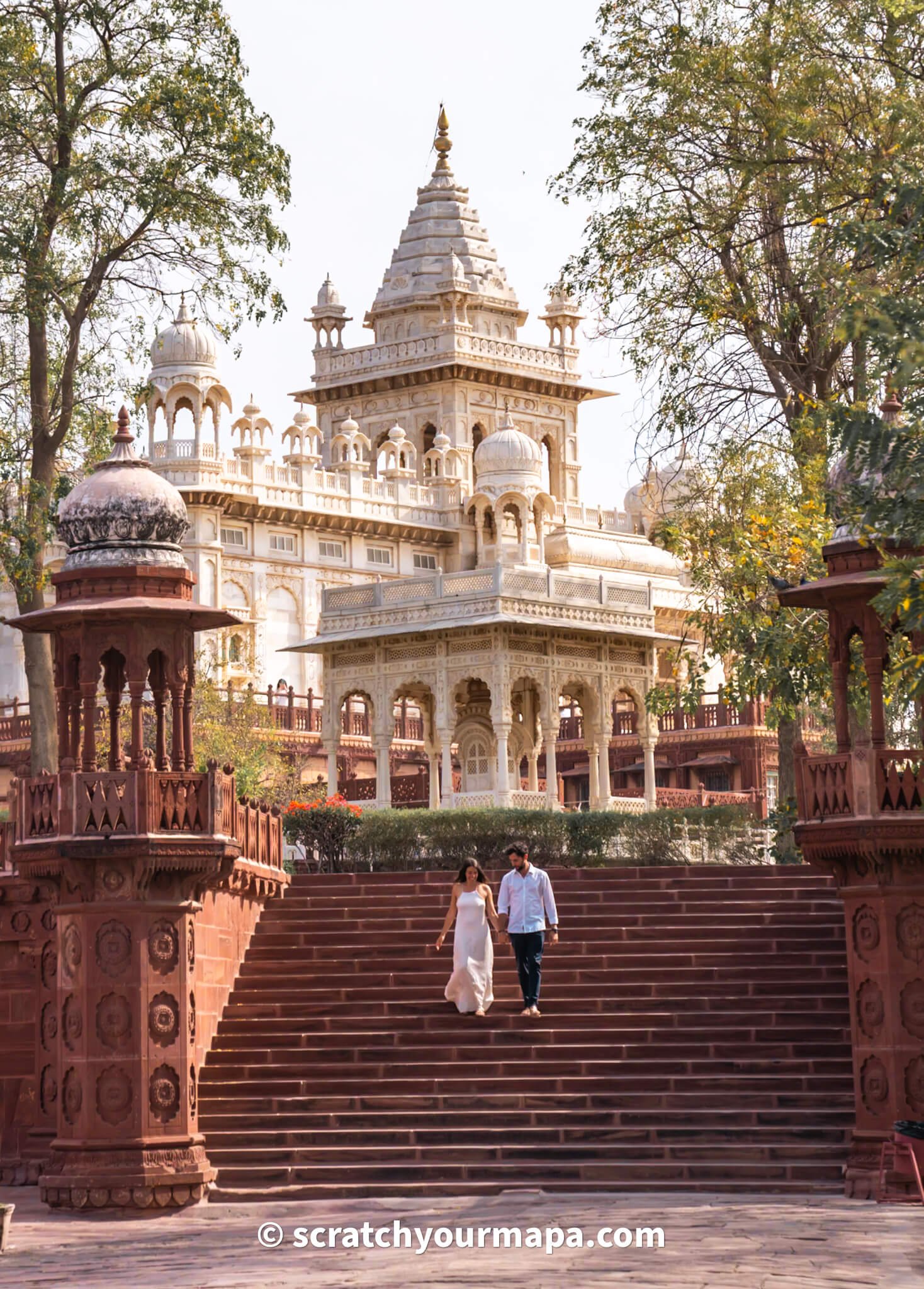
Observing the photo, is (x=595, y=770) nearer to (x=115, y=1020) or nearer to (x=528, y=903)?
(x=528, y=903)

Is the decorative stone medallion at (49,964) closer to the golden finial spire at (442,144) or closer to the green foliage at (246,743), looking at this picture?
the green foliage at (246,743)

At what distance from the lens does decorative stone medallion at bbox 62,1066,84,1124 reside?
1828 cm

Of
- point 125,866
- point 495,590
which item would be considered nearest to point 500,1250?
point 125,866

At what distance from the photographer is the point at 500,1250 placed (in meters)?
14.7

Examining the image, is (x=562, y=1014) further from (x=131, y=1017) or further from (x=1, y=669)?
(x=1, y=669)

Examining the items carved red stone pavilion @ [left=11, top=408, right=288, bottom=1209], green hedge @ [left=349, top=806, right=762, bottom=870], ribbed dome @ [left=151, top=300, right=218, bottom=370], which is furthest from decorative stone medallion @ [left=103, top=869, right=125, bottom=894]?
ribbed dome @ [left=151, top=300, right=218, bottom=370]

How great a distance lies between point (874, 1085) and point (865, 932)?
1092 millimetres

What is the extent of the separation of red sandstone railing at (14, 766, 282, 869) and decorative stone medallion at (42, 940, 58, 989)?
1.33 meters

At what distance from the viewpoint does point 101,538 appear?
19344 mm

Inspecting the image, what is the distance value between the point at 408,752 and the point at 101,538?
32.5m

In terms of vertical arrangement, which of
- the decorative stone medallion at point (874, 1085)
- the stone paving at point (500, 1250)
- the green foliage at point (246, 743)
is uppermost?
the green foliage at point (246, 743)

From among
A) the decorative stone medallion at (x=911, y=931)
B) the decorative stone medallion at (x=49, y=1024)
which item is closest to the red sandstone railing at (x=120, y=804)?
the decorative stone medallion at (x=49, y=1024)

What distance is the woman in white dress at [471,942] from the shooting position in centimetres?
2044

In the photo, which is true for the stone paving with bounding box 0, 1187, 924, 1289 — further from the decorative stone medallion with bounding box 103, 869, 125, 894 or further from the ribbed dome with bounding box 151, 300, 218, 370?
the ribbed dome with bounding box 151, 300, 218, 370
